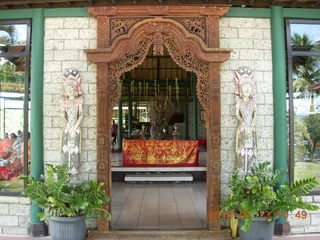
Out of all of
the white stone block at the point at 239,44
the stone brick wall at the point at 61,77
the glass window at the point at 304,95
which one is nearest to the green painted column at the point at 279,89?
the glass window at the point at 304,95

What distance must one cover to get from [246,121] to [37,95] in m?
3.34

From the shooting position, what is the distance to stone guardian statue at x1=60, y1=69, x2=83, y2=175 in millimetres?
4453

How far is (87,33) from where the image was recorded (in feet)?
15.0

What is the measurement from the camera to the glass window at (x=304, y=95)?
4.67 metres

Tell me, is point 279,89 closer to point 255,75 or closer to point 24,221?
point 255,75

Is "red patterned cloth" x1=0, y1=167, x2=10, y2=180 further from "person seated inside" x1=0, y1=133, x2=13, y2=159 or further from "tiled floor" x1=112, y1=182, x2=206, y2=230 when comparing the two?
"tiled floor" x1=112, y1=182, x2=206, y2=230

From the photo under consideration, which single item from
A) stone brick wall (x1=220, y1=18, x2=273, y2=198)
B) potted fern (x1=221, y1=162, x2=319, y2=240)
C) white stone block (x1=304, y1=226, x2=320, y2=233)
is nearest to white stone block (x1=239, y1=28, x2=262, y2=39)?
stone brick wall (x1=220, y1=18, x2=273, y2=198)

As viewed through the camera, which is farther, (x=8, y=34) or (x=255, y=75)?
(x=8, y=34)

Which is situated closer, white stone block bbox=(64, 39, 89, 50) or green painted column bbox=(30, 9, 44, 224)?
green painted column bbox=(30, 9, 44, 224)

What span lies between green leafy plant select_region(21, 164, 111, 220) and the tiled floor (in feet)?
2.93

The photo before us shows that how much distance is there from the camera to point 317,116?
191 inches

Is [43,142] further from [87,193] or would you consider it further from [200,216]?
[200,216]

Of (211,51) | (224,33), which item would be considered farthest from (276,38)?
(211,51)
